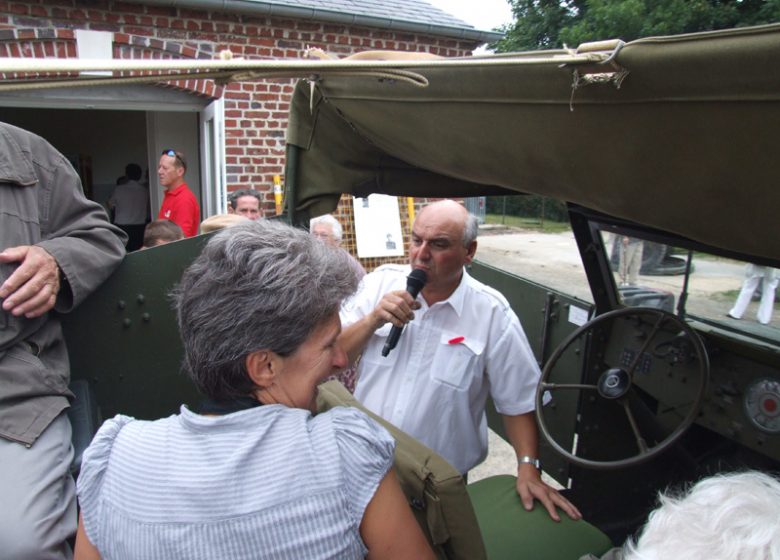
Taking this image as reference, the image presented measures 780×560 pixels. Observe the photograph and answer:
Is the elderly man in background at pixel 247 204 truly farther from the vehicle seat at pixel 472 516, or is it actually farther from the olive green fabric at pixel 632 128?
the vehicle seat at pixel 472 516

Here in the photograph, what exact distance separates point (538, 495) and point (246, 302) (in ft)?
4.75

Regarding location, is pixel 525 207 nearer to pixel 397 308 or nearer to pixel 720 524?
pixel 397 308

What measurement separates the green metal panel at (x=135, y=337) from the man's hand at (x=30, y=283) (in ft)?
1.12

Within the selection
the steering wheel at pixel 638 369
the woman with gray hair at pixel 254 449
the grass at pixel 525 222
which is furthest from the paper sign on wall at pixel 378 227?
the grass at pixel 525 222

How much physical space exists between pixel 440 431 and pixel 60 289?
1.45 m

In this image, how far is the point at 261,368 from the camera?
128 cm

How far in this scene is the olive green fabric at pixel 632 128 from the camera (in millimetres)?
1081

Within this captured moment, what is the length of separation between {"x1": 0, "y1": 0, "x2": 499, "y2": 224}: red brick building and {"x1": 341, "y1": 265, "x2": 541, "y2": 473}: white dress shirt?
5.08 m

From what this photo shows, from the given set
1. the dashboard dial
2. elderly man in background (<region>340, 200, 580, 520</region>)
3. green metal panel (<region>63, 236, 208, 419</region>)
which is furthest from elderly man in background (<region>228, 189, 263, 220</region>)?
the dashboard dial

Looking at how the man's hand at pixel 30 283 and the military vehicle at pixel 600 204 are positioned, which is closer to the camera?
the military vehicle at pixel 600 204

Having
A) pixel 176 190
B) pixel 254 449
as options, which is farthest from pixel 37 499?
pixel 176 190

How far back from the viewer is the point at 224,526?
1.15m

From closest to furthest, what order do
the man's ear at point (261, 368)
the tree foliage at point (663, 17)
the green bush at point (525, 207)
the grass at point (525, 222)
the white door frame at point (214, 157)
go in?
the man's ear at point (261, 368), the white door frame at point (214, 157), the grass at point (525, 222), the green bush at point (525, 207), the tree foliage at point (663, 17)

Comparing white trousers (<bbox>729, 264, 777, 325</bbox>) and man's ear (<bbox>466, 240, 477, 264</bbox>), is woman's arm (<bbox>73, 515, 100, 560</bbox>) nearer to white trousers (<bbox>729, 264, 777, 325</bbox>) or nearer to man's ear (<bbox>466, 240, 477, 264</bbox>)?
man's ear (<bbox>466, 240, 477, 264</bbox>)
